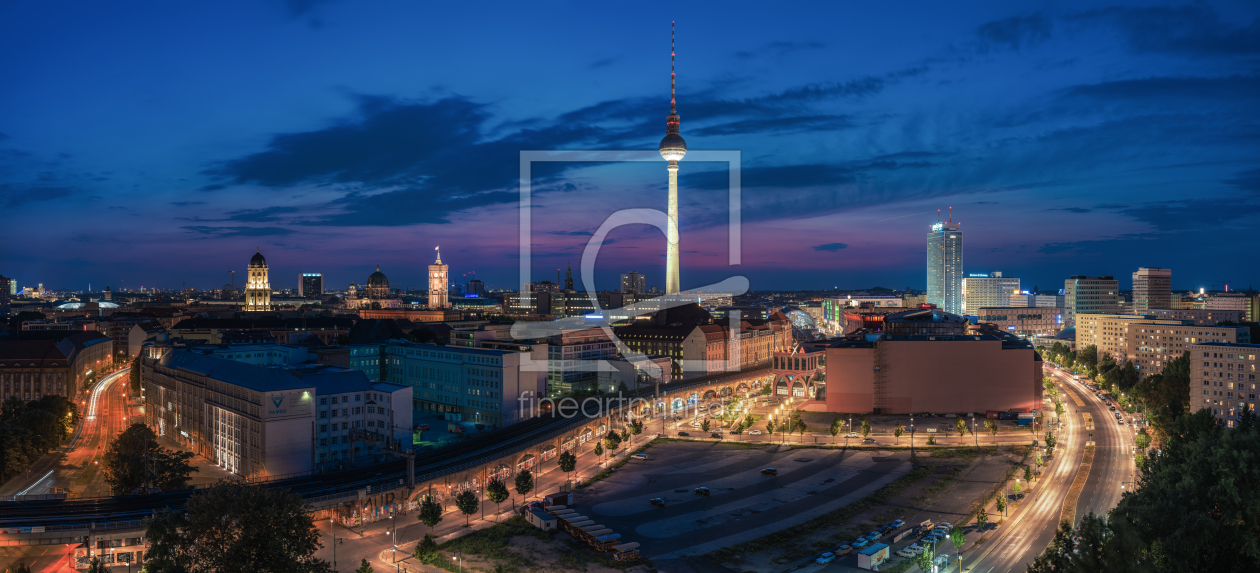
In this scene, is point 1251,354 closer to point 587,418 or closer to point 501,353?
point 587,418

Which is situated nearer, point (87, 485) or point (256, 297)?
point (87, 485)

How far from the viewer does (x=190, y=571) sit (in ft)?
76.0

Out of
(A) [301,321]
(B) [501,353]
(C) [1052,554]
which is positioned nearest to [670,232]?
(A) [301,321]

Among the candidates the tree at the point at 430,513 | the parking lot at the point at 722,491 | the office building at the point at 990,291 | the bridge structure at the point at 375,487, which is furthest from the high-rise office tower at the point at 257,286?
the office building at the point at 990,291

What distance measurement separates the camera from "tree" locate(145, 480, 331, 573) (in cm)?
2330

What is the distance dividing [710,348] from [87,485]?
5952 centimetres

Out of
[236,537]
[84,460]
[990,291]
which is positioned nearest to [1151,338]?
[236,537]

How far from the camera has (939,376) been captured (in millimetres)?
59781

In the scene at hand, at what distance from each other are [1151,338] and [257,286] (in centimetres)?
12941

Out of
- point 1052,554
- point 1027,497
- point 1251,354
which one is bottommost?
point 1027,497

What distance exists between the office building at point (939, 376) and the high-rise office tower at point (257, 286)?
345ft

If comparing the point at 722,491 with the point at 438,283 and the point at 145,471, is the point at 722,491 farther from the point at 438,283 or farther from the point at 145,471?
the point at 438,283

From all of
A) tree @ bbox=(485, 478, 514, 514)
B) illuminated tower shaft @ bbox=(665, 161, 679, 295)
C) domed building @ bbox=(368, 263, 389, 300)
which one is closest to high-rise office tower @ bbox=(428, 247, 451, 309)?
domed building @ bbox=(368, 263, 389, 300)

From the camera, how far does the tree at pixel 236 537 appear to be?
76.4 feet
